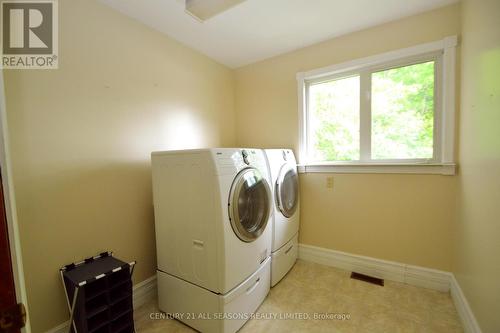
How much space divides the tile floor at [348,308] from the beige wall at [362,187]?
31 centimetres

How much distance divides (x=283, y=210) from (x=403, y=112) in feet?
4.59

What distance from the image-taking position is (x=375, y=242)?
2.04 meters

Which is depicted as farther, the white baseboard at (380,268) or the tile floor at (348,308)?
the white baseboard at (380,268)

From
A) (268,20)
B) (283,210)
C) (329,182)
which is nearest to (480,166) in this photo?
(329,182)

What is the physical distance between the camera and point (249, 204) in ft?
5.41

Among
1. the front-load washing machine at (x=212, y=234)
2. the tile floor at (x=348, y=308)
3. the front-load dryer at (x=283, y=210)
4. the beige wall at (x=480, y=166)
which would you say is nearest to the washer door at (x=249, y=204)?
the front-load washing machine at (x=212, y=234)

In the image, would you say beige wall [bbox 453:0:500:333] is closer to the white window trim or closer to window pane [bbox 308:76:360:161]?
the white window trim

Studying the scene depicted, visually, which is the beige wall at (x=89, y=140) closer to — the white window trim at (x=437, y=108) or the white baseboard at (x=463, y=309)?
the white window trim at (x=437, y=108)

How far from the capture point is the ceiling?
165 cm

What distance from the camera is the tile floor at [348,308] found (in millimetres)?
1467

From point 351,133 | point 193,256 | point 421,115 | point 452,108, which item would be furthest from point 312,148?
point 193,256

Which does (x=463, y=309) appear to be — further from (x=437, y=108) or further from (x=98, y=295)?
(x=98, y=295)

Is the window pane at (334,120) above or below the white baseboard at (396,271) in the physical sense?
above

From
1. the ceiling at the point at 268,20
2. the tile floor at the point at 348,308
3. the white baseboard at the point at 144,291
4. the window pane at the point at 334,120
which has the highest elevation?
the ceiling at the point at 268,20
